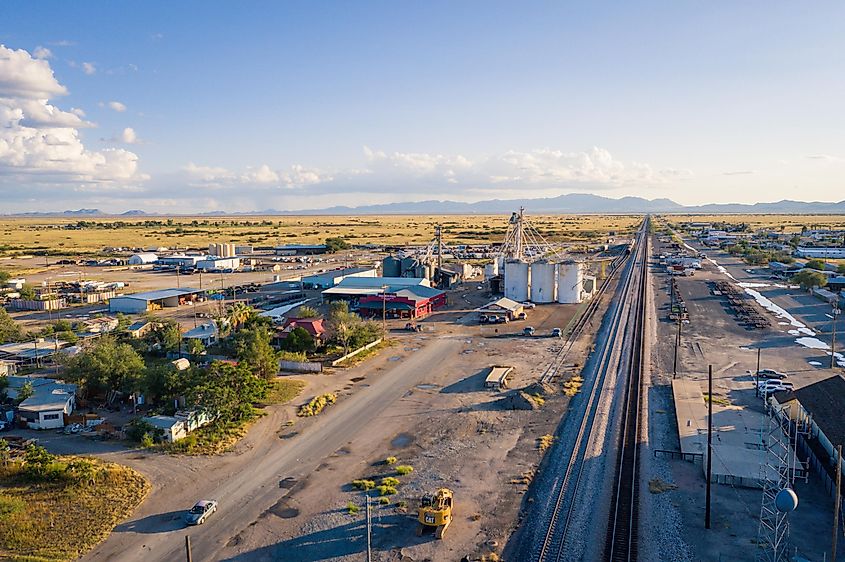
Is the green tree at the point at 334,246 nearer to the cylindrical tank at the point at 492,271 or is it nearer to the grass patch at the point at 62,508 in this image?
the cylindrical tank at the point at 492,271

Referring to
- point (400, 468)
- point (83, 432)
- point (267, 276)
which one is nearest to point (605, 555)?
point (400, 468)


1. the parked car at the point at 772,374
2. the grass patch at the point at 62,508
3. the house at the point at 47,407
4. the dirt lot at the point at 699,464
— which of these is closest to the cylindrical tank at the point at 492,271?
the dirt lot at the point at 699,464

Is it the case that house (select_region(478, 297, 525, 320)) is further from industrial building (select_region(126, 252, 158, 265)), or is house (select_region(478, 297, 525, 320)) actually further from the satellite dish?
industrial building (select_region(126, 252, 158, 265))

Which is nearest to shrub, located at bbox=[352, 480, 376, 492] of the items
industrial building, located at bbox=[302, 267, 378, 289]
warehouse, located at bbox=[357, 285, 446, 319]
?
warehouse, located at bbox=[357, 285, 446, 319]

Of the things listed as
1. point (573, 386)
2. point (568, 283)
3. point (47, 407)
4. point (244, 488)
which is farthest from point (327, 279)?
point (244, 488)

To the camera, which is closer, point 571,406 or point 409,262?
point 571,406

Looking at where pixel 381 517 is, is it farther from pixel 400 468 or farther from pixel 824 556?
pixel 824 556

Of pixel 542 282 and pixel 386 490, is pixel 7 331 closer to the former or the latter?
pixel 386 490
